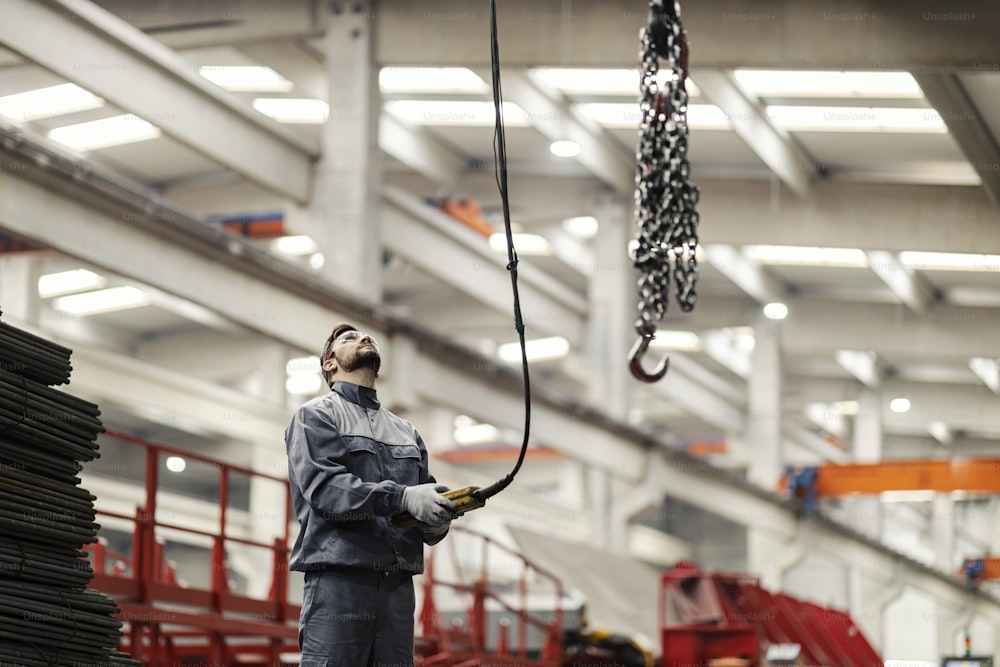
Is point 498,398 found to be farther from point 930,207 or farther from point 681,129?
point 681,129

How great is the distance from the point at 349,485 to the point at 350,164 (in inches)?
498

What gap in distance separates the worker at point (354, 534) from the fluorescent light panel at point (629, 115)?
16.2 metres

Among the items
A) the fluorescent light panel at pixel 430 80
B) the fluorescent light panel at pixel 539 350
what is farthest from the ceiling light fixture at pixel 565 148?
the fluorescent light panel at pixel 539 350

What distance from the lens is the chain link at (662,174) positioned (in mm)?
7012

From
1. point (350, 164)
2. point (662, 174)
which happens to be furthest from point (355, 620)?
point (350, 164)

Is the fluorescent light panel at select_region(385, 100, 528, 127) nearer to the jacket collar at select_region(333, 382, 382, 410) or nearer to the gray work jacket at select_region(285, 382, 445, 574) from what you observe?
the jacket collar at select_region(333, 382, 382, 410)

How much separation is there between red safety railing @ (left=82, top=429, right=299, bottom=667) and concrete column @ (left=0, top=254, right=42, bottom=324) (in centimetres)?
1094

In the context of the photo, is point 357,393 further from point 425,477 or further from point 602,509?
point 602,509

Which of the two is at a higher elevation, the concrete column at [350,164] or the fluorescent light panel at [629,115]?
the fluorescent light panel at [629,115]

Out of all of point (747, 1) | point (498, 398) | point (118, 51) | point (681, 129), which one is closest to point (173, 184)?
point (498, 398)

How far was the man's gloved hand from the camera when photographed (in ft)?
16.7

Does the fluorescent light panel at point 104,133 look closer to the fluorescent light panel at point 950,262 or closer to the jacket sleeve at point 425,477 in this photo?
the fluorescent light panel at point 950,262

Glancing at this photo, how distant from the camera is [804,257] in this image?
2828 centimetres

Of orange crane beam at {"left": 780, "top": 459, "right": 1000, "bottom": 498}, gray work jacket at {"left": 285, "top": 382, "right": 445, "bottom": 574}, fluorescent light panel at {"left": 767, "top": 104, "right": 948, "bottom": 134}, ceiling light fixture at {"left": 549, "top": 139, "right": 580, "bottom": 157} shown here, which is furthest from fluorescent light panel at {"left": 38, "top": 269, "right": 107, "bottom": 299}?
gray work jacket at {"left": 285, "top": 382, "right": 445, "bottom": 574}
